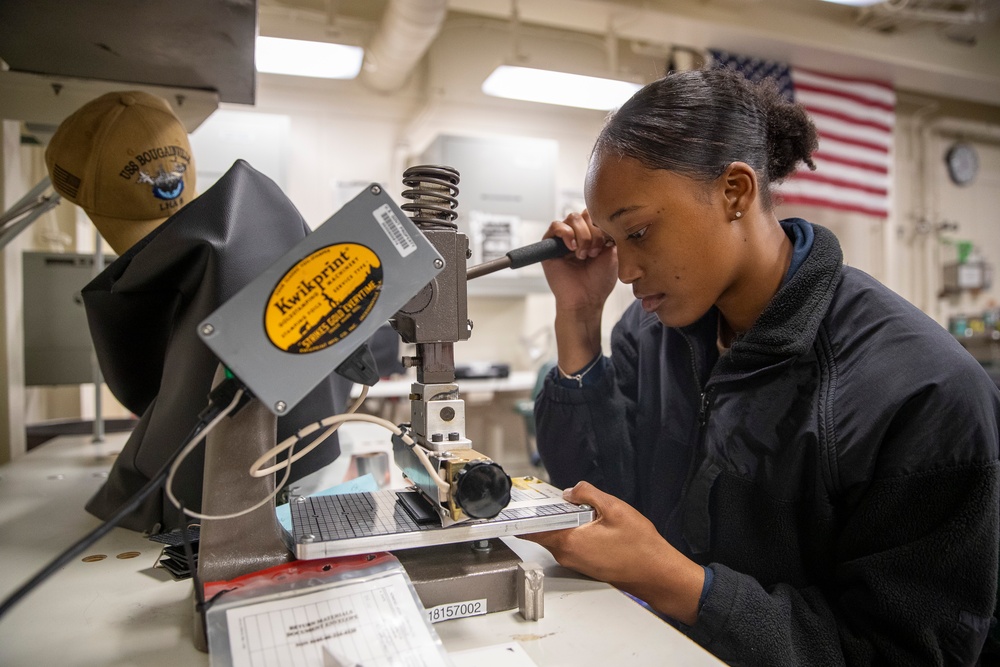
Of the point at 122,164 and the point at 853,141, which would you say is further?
the point at 853,141

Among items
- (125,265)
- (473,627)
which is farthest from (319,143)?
(473,627)

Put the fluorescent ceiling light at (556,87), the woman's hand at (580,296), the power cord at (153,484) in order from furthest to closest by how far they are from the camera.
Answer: the fluorescent ceiling light at (556,87)
the woman's hand at (580,296)
the power cord at (153,484)

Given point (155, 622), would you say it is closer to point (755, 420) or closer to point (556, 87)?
point (755, 420)

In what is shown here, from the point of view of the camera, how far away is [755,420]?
85 centimetres

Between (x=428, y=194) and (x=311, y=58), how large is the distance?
8.27 feet

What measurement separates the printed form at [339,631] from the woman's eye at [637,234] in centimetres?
57

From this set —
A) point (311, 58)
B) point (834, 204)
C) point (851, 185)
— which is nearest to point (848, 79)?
point (851, 185)

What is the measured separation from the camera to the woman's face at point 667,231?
0.85 m

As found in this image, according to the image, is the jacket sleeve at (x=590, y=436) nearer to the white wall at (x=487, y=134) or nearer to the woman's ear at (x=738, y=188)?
the woman's ear at (x=738, y=188)

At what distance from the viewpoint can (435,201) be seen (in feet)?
2.23

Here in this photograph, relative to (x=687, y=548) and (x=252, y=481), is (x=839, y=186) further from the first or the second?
(x=252, y=481)

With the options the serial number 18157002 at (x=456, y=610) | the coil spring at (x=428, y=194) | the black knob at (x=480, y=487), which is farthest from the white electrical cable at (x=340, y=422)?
the coil spring at (x=428, y=194)

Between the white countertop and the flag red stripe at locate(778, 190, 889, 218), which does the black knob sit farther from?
the flag red stripe at locate(778, 190, 889, 218)

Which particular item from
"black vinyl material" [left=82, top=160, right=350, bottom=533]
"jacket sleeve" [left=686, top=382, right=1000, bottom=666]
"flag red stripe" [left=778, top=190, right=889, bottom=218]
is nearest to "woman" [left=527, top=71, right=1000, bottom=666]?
"jacket sleeve" [left=686, top=382, right=1000, bottom=666]
